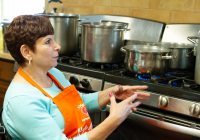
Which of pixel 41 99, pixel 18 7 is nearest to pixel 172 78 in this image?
pixel 41 99

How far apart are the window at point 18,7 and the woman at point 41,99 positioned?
2.30 metres

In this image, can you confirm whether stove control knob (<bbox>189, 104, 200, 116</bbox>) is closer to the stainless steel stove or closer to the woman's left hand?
the stainless steel stove

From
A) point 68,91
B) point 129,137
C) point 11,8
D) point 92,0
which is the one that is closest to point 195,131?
point 129,137

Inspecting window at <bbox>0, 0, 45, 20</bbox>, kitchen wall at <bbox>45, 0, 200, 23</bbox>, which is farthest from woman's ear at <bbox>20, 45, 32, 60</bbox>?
window at <bbox>0, 0, 45, 20</bbox>

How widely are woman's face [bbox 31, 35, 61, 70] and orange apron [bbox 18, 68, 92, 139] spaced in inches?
3.6

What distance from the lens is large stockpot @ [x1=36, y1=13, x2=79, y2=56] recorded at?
226 centimetres

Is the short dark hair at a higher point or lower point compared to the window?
lower

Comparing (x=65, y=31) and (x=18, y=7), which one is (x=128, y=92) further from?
(x=18, y=7)

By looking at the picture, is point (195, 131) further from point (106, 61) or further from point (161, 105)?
point (106, 61)

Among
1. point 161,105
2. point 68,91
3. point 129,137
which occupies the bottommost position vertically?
point 129,137

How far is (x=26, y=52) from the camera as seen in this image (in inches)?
51.9

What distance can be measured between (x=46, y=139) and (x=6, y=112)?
214 millimetres

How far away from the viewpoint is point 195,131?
152cm

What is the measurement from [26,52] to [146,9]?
4.51ft
